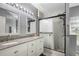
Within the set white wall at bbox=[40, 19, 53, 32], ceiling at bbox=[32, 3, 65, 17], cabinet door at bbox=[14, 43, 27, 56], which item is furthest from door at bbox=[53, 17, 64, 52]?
cabinet door at bbox=[14, 43, 27, 56]

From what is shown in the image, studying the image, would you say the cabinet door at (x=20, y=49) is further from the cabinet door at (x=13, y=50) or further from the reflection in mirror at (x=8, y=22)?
the reflection in mirror at (x=8, y=22)

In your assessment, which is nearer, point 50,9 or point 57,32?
point 50,9

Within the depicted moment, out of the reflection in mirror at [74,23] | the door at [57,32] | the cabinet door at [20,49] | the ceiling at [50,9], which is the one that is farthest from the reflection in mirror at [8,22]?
the reflection in mirror at [74,23]

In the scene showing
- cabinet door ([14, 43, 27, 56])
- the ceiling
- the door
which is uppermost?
the ceiling

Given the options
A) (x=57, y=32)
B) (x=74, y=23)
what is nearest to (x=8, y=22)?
(x=57, y=32)

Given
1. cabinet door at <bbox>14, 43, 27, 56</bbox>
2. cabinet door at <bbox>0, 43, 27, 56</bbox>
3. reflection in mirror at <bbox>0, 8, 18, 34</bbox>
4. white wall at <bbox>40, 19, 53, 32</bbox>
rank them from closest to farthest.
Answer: cabinet door at <bbox>0, 43, 27, 56</bbox> → cabinet door at <bbox>14, 43, 27, 56</bbox> → reflection in mirror at <bbox>0, 8, 18, 34</bbox> → white wall at <bbox>40, 19, 53, 32</bbox>

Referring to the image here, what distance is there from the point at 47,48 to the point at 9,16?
3.60 ft

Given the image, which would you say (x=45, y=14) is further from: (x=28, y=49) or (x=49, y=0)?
(x=28, y=49)

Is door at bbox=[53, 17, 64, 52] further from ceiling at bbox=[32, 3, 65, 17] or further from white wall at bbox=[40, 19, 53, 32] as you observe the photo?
ceiling at bbox=[32, 3, 65, 17]

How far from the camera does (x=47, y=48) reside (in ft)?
4.96

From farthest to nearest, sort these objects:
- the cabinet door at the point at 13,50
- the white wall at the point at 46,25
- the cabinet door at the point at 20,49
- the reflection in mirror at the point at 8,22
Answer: the white wall at the point at 46,25, the reflection in mirror at the point at 8,22, the cabinet door at the point at 20,49, the cabinet door at the point at 13,50

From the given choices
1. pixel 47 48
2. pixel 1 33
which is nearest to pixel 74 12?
pixel 47 48

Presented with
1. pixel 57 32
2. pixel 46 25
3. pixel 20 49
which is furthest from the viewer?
pixel 57 32

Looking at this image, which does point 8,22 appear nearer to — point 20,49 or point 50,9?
point 20,49
